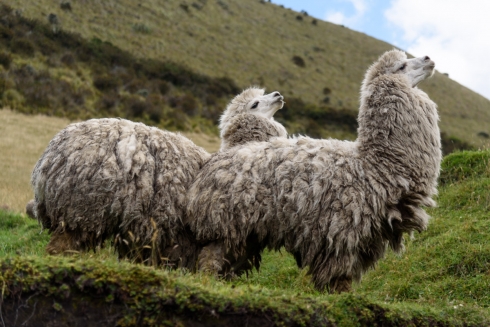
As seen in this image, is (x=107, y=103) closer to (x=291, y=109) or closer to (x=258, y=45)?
(x=291, y=109)

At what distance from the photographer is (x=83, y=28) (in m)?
39.5

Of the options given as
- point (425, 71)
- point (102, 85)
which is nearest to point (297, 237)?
point (425, 71)

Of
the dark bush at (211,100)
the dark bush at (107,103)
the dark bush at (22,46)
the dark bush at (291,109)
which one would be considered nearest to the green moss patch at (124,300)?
the dark bush at (107,103)

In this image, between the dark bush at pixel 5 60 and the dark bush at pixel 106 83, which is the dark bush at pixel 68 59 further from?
the dark bush at pixel 5 60

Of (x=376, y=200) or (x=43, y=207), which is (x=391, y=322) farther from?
(x=43, y=207)

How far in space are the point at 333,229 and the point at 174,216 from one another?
1.59m

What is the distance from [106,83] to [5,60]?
18.6 ft

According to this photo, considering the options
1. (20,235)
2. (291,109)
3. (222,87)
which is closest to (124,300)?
(20,235)

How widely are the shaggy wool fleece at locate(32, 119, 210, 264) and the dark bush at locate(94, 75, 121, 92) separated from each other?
90.3 feet

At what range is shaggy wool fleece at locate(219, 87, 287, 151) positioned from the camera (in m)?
7.29

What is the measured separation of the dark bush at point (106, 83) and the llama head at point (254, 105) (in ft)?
85.7

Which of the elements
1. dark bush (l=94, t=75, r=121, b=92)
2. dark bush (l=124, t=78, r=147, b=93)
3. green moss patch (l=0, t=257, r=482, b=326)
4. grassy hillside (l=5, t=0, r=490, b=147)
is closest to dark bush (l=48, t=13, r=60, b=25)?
grassy hillside (l=5, t=0, r=490, b=147)

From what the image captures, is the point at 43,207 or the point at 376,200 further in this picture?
the point at 43,207

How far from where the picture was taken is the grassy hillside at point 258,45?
139 ft
